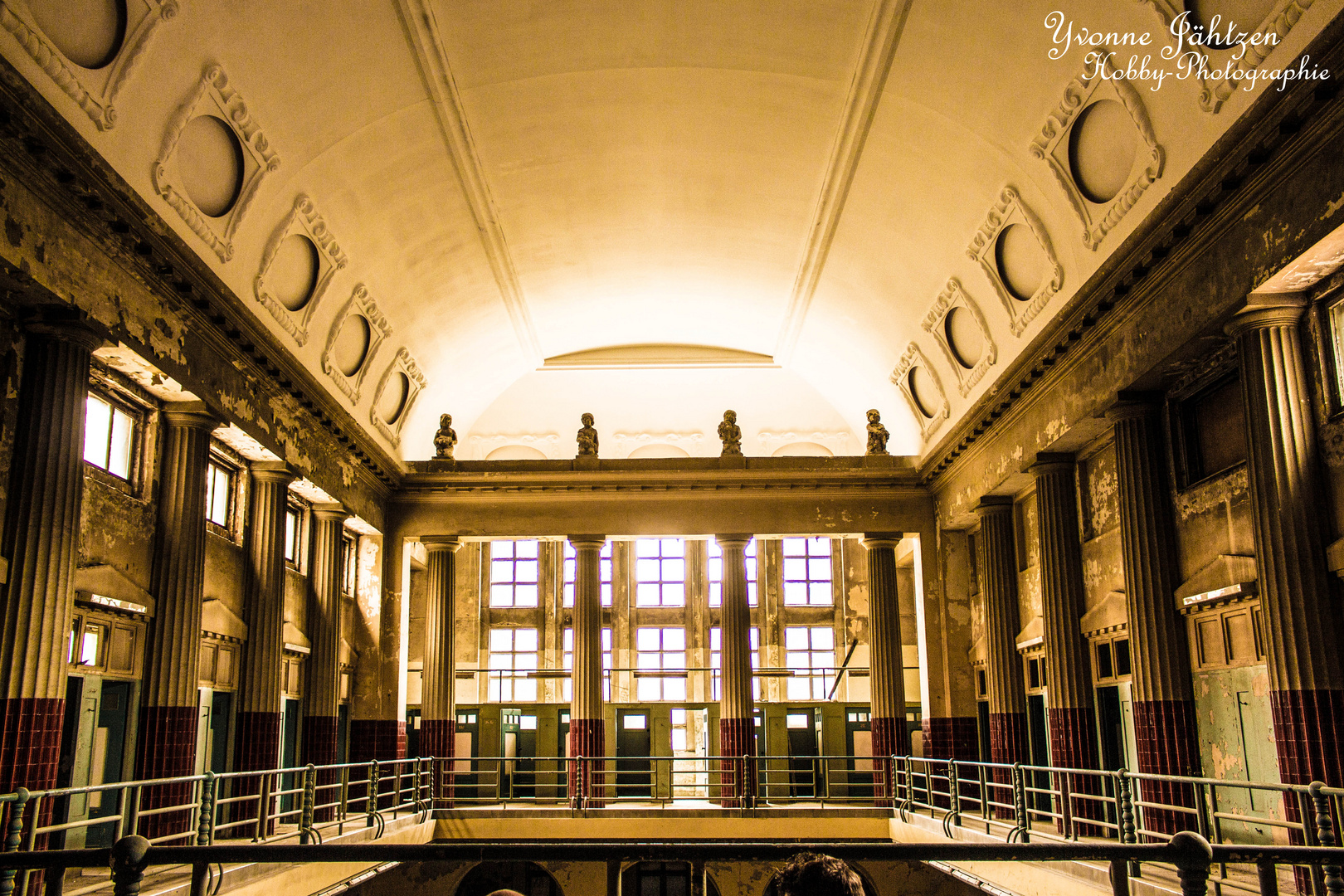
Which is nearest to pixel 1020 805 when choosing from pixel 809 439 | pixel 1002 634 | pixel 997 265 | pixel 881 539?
pixel 1002 634

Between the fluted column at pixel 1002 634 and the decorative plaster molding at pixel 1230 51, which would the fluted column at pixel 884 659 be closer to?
the fluted column at pixel 1002 634

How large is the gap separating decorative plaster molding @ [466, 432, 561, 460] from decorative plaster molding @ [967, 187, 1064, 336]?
43.0 ft

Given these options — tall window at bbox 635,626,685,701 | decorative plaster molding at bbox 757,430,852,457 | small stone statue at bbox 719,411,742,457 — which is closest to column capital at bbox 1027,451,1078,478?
small stone statue at bbox 719,411,742,457

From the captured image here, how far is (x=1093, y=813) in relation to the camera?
51.6 feet

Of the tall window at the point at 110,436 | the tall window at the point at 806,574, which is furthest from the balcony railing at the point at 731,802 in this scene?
the tall window at the point at 806,574

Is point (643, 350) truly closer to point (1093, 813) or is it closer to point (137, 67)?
point (1093, 813)

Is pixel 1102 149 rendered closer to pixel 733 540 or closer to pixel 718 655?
pixel 733 540

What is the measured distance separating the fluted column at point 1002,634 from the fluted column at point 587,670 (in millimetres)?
7643

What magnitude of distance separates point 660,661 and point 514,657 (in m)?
4.09

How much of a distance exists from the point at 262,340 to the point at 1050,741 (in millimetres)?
13077

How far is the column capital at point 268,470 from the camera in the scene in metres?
16.6

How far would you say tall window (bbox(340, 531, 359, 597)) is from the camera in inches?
869

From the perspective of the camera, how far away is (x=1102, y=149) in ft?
39.8

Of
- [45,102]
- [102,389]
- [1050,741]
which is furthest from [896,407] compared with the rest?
[45,102]
